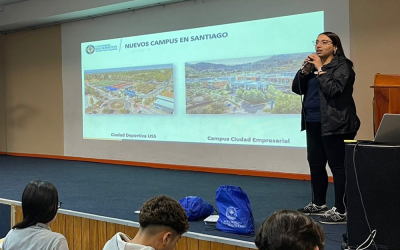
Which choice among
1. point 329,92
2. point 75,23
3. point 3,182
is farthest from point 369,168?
point 75,23

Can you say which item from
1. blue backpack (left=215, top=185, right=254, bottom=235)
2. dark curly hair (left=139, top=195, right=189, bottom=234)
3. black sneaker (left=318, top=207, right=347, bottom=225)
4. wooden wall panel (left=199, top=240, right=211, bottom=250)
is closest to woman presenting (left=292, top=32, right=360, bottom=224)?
black sneaker (left=318, top=207, right=347, bottom=225)

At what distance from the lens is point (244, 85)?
4969 mm

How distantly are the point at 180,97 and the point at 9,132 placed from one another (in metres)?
4.14

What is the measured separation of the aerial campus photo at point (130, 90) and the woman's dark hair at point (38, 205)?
3962mm

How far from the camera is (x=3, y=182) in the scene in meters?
4.56

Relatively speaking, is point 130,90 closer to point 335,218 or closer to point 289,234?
point 335,218

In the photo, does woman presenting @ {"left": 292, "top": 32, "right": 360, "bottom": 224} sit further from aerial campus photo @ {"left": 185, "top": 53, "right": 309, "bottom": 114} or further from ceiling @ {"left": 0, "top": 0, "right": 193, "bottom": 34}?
ceiling @ {"left": 0, "top": 0, "right": 193, "bottom": 34}

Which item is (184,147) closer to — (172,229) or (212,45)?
(212,45)

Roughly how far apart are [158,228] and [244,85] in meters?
3.86

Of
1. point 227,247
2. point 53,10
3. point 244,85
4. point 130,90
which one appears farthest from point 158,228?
point 53,10

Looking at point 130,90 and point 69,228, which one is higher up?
point 130,90

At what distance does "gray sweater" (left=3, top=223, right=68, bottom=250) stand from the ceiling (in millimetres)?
4341

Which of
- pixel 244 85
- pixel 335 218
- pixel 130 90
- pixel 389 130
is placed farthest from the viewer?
pixel 130 90

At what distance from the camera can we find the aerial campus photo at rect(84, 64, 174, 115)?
18.7 ft
